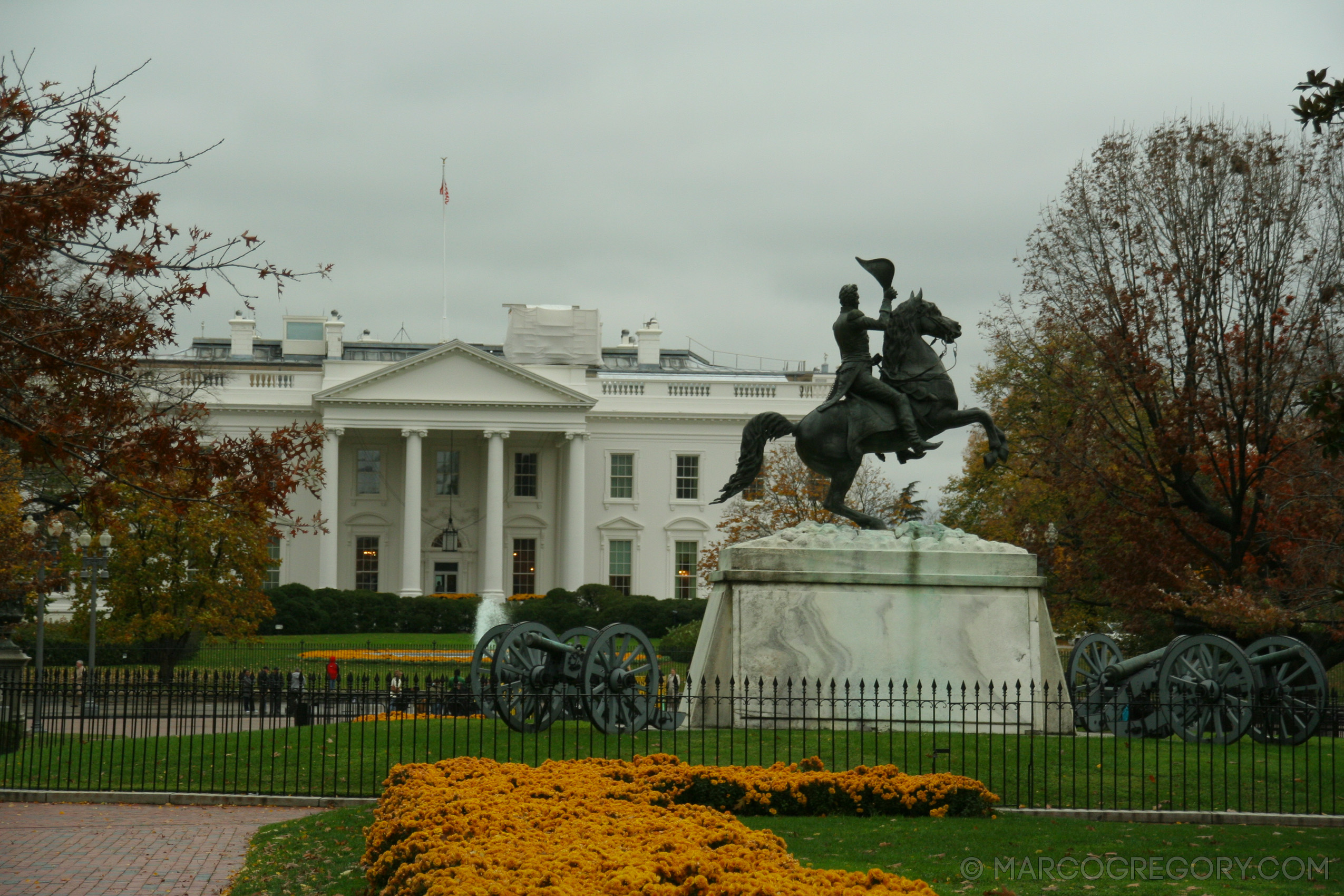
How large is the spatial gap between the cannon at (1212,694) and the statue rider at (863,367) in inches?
119

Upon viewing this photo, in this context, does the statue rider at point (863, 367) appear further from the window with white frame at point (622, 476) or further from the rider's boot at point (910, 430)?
the window with white frame at point (622, 476)

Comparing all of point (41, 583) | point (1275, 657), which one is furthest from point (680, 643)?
point (1275, 657)

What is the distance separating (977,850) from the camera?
29.9 feet

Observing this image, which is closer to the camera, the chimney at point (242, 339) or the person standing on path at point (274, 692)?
the person standing on path at point (274, 692)

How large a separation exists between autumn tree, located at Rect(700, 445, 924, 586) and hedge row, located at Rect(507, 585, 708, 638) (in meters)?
1.74

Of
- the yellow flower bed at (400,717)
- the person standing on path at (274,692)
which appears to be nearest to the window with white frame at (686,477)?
the person standing on path at (274,692)

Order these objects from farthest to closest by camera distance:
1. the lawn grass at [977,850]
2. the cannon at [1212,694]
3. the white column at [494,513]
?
the white column at [494,513] < the cannon at [1212,694] < the lawn grass at [977,850]

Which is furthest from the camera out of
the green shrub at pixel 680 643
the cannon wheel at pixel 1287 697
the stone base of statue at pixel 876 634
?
the green shrub at pixel 680 643

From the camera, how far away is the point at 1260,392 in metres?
20.9

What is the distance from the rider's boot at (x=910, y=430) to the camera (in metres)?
14.0

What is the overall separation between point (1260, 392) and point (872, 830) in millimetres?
13542

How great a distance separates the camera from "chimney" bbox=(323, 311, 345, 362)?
64.8 meters

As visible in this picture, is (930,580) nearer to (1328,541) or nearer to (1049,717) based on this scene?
(1049,717)

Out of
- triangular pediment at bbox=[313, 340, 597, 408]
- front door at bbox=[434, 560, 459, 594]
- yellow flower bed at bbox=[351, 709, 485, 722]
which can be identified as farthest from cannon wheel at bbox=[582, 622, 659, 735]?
front door at bbox=[434, 560, 459, 594]
